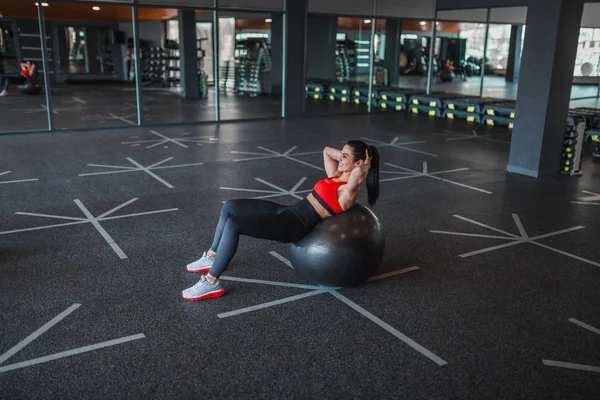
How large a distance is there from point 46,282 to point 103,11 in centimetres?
1625

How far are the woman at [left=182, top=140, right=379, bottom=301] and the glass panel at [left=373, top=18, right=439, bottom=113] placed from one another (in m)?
10.6

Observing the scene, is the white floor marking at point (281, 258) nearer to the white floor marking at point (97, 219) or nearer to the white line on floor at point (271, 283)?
the white line on floor at point (271, 283)

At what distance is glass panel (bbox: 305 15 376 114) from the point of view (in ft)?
52.3

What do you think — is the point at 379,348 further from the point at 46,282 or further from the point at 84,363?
the point at 46,282

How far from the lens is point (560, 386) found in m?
2.81

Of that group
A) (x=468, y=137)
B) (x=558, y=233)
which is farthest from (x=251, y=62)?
(x=558, y=233)

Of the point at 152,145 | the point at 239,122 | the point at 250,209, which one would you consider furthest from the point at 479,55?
the point at 250,209

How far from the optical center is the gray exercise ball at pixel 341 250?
3658 millimetres

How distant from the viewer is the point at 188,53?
50.8 ft

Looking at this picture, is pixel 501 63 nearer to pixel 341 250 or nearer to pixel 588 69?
pixel 588 69

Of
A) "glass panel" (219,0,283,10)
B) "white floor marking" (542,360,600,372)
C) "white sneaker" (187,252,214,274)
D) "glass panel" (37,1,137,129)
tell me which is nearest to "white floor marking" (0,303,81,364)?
"white sneaker" (187,252,214,274)

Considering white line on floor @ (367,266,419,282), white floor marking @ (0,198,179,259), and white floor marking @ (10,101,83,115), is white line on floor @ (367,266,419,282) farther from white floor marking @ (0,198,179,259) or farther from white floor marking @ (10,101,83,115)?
white floor marking @ (10,101,83,115)

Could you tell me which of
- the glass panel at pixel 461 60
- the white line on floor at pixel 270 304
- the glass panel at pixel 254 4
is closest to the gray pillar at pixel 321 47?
the glass panel at pixel 461 60

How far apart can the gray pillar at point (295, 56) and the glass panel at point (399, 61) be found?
2767 mm
